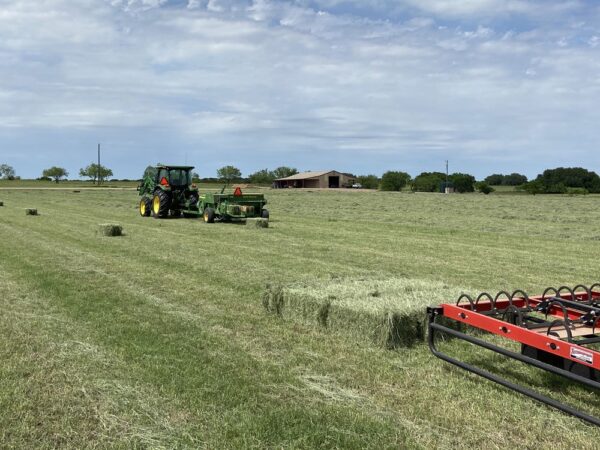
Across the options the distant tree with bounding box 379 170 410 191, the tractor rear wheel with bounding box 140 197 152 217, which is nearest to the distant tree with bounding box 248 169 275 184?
the distant tree with bounding box 379 170 410 191

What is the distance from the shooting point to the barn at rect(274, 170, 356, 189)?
110188mm

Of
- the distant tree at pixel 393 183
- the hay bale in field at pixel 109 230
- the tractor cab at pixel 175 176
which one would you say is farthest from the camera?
the distant tree at pixel 393 183

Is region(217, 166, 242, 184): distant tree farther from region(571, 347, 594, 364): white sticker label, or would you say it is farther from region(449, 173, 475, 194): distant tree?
region(571, 347, 594, 364): white sticker label

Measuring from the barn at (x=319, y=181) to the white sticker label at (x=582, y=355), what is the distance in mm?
105458

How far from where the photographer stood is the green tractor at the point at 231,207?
20.5 m

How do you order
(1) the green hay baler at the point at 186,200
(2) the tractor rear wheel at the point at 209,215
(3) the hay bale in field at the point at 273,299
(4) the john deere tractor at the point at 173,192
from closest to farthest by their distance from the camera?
1. (3) the hay bale in field at the point at 273,299
2. (2) the tractor rear wheel at the point at 209,215
3. (1) the green hay baler at the point at 186,200
4. (4) the john deere tractor at the point at 173,192

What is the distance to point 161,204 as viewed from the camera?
2230 cm

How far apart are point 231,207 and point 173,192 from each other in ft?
12.0

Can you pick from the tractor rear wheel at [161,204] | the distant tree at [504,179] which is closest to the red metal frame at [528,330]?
the tractor rear wheel at [161,204]

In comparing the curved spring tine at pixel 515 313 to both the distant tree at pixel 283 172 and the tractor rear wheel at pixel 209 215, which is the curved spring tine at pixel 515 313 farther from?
the distant tree at pixel 283 172

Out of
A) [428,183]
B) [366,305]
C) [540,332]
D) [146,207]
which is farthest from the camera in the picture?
[428,183]

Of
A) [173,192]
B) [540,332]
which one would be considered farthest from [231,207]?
[540,332]

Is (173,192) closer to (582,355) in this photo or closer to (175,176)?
(175,176)

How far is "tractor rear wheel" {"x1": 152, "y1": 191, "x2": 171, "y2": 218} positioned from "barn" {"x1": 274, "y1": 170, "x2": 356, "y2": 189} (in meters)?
86.7
